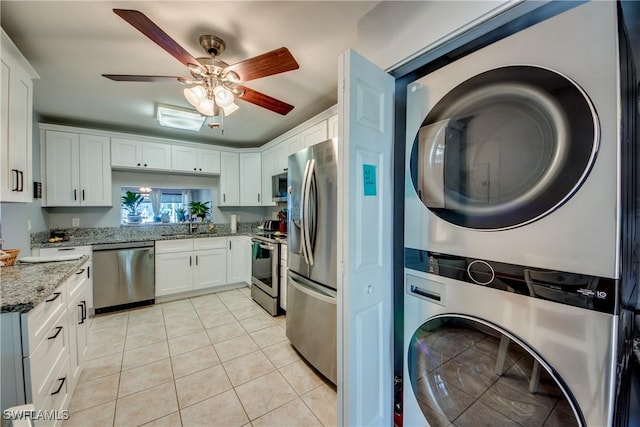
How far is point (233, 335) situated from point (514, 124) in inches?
110

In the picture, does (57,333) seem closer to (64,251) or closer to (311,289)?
(311,289)

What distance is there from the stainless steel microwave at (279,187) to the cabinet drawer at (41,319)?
98.1 inches

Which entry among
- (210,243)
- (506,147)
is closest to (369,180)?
(506,147)

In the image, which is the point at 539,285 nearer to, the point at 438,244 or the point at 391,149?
the point at 438,244

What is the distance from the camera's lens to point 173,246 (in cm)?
346

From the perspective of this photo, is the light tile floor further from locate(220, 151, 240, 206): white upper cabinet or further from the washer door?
locate(220, 151, 240, 206): white upper cabinet

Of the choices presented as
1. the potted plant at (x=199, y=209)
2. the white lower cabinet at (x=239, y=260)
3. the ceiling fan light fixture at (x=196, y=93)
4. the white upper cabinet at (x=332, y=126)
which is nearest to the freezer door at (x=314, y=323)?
the white upper cabinet at (x=332, y=126)

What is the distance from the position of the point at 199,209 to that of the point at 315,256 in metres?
2.95

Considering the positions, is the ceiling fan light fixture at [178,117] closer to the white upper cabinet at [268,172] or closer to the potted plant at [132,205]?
the white upper cabinet at [268,172]

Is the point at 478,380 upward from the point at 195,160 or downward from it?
downward

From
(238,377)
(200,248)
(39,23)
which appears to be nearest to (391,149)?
(238,377)

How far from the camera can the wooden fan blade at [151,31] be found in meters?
1.12

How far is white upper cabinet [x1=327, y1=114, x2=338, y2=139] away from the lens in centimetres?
254

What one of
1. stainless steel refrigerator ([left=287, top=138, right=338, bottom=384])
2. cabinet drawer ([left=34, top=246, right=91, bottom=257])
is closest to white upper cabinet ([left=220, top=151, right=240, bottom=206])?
cabinet drawer ([left=34, top=246, right=91, bottom=257])
